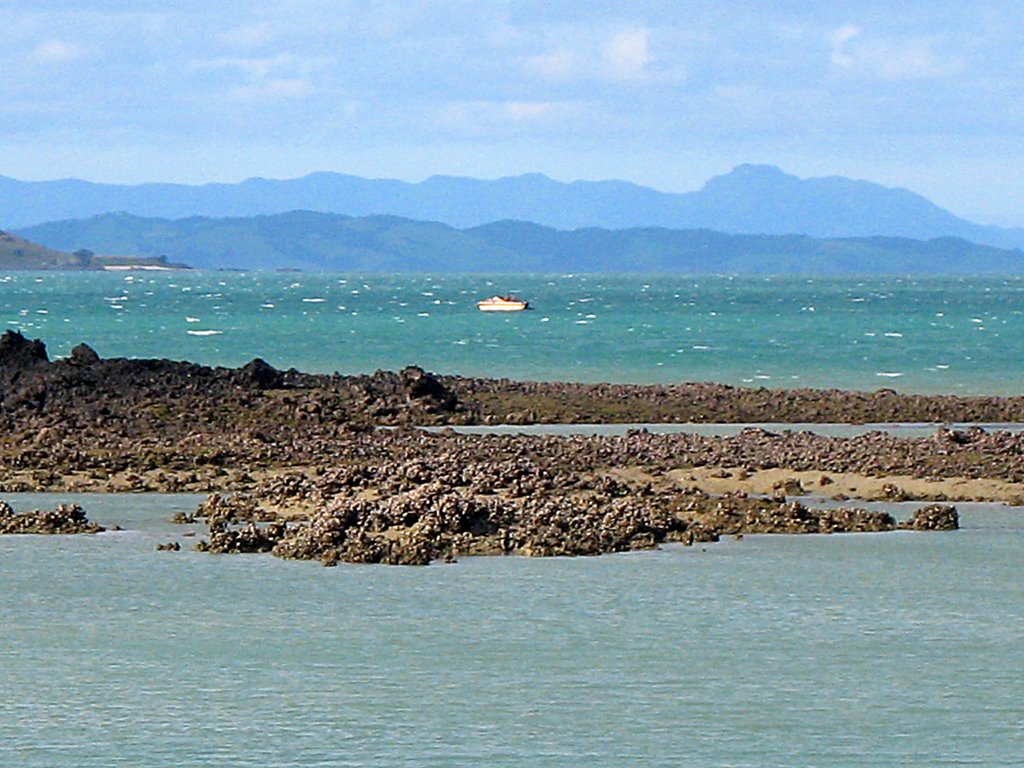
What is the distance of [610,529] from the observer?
1017 inches

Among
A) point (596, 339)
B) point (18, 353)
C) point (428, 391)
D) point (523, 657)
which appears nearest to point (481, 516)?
point (523, 657)

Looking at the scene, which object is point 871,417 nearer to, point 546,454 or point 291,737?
point 546,454

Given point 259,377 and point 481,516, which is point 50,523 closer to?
point 481,516

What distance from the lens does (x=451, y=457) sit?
106 feet

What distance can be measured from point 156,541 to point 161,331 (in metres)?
89.7

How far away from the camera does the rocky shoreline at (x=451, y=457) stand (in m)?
25.6

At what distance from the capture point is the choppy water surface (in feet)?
52.9

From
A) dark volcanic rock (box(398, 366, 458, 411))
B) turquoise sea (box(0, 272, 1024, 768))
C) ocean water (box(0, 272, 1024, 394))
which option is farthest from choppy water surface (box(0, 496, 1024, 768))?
Answer: ocean water (box(0, 272, 1024, 394))

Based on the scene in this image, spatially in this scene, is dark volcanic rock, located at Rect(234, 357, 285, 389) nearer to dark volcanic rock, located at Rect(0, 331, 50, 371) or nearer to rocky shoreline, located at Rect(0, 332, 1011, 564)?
rocky shoreline, located at Rect(0, 332, 1011, 564)

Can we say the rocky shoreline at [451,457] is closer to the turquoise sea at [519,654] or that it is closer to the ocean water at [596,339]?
the turquoise sea at [519,654]

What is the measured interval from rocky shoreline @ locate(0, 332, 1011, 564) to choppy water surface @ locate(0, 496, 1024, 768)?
72 centimetres

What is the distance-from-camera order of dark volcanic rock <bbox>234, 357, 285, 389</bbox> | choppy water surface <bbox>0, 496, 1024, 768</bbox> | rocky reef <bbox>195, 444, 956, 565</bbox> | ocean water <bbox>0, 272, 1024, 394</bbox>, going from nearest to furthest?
choppy water surface <bbox>0, 496, 1024, 768</bbox> < rocky reef <bbox>195, 444, 956, 565</bbox> < dark volcanic rock <bbox>234, 357, 285, 389</bbox> < ocean water <bbox>0, 272, 1024, 394</bbox>

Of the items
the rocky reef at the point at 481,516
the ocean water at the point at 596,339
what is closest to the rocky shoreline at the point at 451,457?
the rocky reef at the point at 481,516

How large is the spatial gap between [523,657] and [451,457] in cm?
1308
